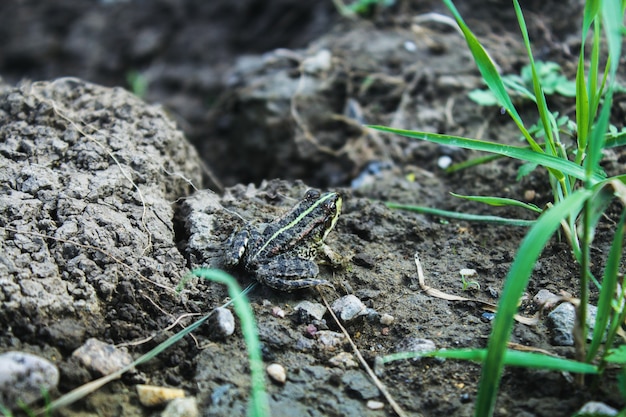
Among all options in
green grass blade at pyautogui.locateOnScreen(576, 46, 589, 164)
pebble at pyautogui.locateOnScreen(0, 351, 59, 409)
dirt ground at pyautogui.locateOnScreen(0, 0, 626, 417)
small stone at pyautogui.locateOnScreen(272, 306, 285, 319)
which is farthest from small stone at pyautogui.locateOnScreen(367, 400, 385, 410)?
green grass blade at pyautogui.locateOnScreen(576, 46, 589, 164)

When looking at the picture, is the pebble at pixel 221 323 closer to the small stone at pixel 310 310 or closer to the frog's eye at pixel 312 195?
the small stone at pixel 310 310

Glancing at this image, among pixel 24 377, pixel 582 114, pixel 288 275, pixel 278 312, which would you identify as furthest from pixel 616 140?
pixel 24 377

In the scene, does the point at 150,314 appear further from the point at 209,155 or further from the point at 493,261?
the point at 209,155

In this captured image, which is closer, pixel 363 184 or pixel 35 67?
pixel 363 184

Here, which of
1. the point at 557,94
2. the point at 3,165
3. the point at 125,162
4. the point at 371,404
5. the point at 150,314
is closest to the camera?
the point at 371,404

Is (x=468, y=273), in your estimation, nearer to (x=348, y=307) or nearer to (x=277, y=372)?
(x=348, y=307)

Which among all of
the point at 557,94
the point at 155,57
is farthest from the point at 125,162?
the point at 155,57
